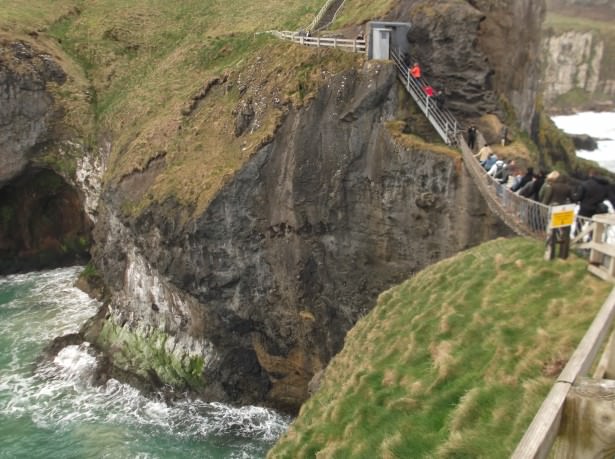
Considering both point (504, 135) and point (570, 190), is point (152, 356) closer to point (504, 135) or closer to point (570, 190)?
point (504, 135)

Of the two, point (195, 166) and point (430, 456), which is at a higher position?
point (195, 166)

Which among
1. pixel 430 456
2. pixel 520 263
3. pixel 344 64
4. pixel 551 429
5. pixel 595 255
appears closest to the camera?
pixel 551 429

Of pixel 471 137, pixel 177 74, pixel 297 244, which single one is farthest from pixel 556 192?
pixel 177 74

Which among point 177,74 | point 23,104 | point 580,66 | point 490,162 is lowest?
point 490,162

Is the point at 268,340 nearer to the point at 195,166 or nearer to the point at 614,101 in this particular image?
the point at 195,166

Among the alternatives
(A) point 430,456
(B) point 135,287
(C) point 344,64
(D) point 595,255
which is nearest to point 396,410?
(A) point 430,456

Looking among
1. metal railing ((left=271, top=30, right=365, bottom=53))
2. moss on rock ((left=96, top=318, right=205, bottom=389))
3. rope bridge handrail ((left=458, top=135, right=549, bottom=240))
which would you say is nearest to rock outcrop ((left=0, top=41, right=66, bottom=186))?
moss on rock ((left=96, top=318, right=205, bottom=389))

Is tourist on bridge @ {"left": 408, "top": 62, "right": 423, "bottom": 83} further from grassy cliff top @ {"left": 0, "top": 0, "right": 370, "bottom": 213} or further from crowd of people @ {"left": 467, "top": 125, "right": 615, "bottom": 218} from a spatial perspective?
crowd of people @ {"left": 467, "top": 125, "right": 615, "bottom": 218}

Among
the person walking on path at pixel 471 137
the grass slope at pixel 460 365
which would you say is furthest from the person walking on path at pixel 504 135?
the grass slope at pixel 460 365
